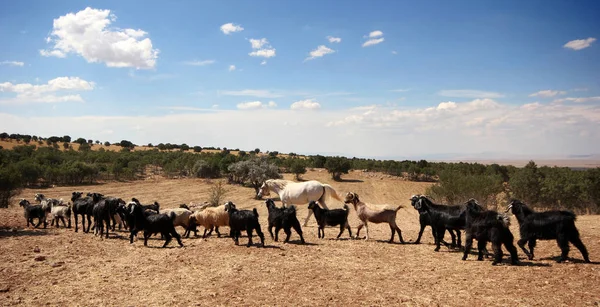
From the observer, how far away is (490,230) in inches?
381

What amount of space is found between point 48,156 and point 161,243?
51.1m

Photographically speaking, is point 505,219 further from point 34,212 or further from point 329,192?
point 34,212

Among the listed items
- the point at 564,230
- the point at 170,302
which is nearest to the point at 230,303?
the point at 170,302

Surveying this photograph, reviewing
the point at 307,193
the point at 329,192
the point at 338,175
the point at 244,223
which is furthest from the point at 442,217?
the point at 338,175

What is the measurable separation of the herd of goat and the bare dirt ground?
1.69 ft

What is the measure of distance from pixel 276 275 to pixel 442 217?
6.18 meters

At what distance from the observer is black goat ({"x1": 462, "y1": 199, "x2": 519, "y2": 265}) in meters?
9.47

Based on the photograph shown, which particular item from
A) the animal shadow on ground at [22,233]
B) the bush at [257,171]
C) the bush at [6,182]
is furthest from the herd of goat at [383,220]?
the bush at [257,171]

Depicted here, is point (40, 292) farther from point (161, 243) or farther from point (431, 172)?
point (431, 172)

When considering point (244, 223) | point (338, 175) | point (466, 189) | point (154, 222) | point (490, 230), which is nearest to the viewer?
point (490, 230)

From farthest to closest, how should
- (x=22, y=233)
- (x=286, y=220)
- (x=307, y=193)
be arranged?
(x=307, y=193) → (x=22, y=233) → (x=286, y=220)

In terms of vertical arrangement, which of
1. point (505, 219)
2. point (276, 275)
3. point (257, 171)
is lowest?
point (276, 275)

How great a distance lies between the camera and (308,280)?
334 inches

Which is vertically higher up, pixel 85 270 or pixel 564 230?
pixel 564 230
